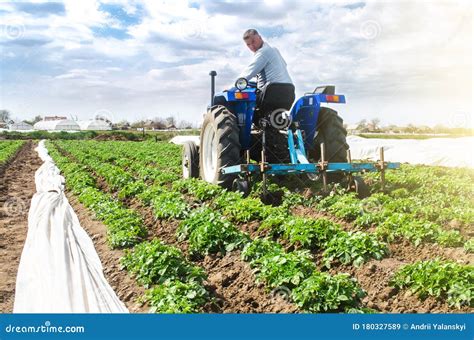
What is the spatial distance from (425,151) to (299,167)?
32.6ft

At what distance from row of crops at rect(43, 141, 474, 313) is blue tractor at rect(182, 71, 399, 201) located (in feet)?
1.60

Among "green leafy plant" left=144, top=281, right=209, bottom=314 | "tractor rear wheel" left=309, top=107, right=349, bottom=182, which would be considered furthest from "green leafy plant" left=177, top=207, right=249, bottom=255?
"tractor rear wheel" left=309, top=107, right=349, bottom=182

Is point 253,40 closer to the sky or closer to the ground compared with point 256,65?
closer to the sky

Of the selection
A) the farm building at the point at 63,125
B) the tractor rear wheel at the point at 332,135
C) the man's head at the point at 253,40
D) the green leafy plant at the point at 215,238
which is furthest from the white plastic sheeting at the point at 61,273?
the farm building at the point at 63,125

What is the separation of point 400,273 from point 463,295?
0.69 metres

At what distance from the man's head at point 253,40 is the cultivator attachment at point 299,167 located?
1.46 m

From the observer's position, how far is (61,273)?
5.40m

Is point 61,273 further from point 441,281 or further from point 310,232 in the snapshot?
point 441,281

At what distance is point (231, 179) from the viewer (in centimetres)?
830

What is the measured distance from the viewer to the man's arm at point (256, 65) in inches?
309

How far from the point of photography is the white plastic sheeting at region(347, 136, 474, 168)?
1405 centimetres

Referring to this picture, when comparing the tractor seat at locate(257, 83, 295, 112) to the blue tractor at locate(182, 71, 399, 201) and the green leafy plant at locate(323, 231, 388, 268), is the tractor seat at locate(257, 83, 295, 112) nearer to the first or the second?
the blue tractor at locate(182, 71, 399, 201)

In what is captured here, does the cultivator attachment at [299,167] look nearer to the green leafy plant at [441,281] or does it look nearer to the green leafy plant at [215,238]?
the green leafy plant at [215,238]

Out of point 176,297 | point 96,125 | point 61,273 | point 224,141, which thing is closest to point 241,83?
point 224,141
